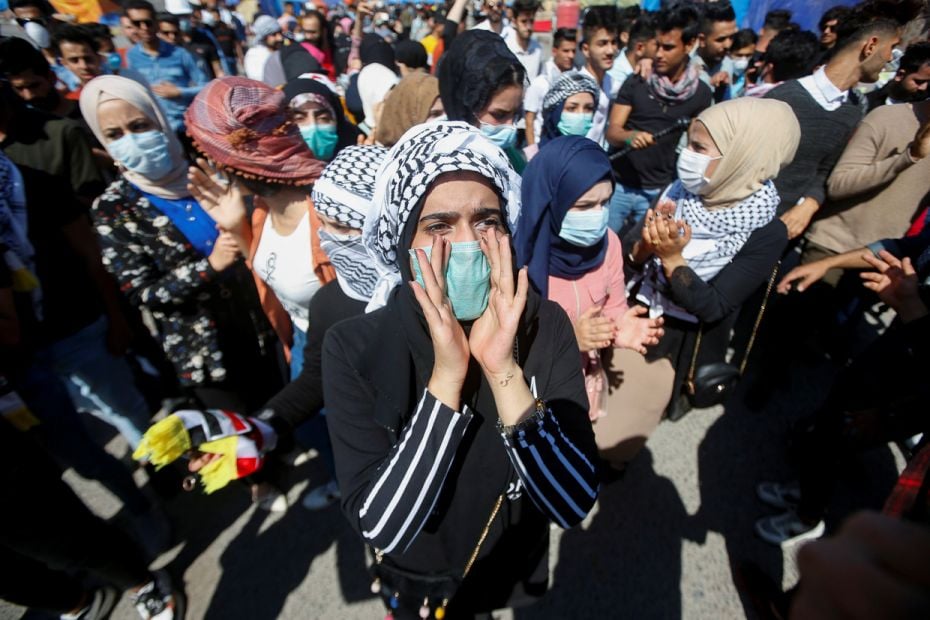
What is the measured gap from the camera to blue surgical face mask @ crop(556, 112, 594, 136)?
3.19 meters

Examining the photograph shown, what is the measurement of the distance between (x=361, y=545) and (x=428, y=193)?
2.06 m

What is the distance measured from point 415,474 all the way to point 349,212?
1.06 m

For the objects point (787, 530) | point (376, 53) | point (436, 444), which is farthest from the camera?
point (376, 53)

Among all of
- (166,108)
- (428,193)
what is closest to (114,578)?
(428,193)

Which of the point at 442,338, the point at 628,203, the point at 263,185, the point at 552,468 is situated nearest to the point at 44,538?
the point at 263,185

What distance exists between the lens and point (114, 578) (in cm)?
195

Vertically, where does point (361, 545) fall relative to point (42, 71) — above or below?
below

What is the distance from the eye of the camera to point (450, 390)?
3.40 feet

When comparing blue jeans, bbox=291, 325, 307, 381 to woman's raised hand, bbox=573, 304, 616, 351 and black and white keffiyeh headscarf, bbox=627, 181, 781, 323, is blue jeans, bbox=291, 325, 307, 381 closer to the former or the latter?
woman's raised hand, bbox=573, 304, 616, 351

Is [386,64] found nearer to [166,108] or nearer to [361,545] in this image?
[166,108]

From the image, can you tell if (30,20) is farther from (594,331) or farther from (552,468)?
(552,468)

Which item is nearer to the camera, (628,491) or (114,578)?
(114,578)

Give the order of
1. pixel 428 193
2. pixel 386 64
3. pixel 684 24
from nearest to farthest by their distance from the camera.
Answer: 1. pixel 428 193
2. pixel 684 24
3. pixel 386 64

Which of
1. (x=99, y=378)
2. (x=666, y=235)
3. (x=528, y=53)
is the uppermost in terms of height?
(x=528, y=53)
